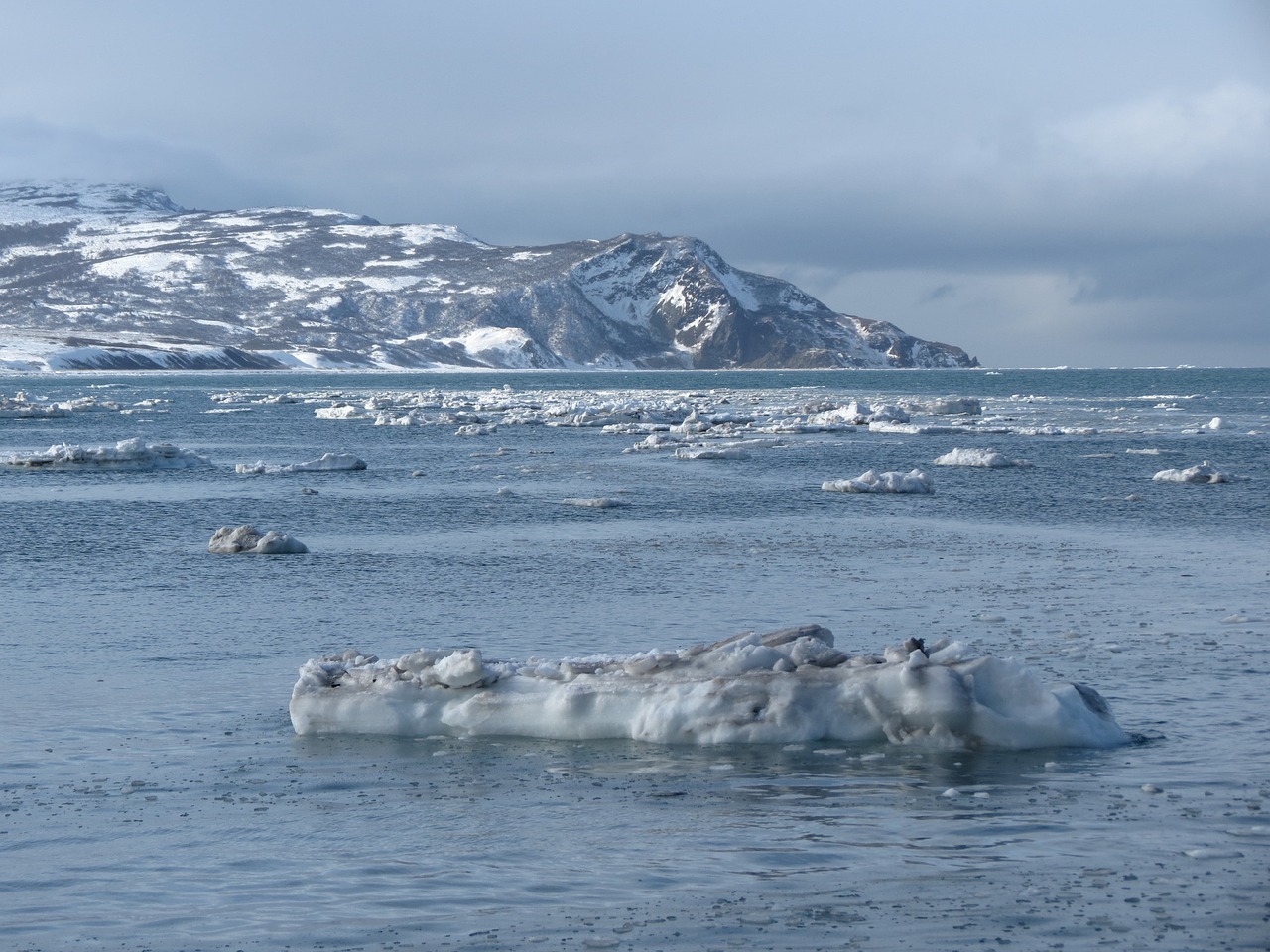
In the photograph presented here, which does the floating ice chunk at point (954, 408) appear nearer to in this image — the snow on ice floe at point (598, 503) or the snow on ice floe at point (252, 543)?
the snow on ice floe at point (598, 503)

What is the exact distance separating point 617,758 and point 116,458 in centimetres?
3726

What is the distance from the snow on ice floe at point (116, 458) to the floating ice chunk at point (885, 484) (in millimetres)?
21966

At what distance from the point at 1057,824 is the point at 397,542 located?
783 inches

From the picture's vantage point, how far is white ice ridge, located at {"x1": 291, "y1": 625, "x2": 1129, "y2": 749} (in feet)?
39.9

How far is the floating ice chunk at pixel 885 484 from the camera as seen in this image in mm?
37906

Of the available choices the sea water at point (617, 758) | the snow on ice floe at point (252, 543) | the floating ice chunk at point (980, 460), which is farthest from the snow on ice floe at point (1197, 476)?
the snow on ice floe at point (252, 543)

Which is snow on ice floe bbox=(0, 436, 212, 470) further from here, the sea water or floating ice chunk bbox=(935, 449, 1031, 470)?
floating ice chunk bbox=(935, 449, 1031, 470)

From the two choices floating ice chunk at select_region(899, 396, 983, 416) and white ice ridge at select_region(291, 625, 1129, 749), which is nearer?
white ice ridge at select_region(291, 625, 1129, 749)

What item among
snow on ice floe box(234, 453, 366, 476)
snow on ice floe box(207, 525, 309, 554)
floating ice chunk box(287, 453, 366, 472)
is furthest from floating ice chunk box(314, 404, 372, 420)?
snow on ice floe box(207, 525, 309, 554)

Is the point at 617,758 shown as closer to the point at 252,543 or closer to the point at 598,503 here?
the point at 252,543

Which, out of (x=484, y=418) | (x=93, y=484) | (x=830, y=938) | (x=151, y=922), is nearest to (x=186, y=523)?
(x=93, y=484)

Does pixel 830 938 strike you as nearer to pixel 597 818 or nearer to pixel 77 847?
pixel 597 818

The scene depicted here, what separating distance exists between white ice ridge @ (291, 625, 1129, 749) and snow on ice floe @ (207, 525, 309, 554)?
42.4ft

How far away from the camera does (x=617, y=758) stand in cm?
1210
